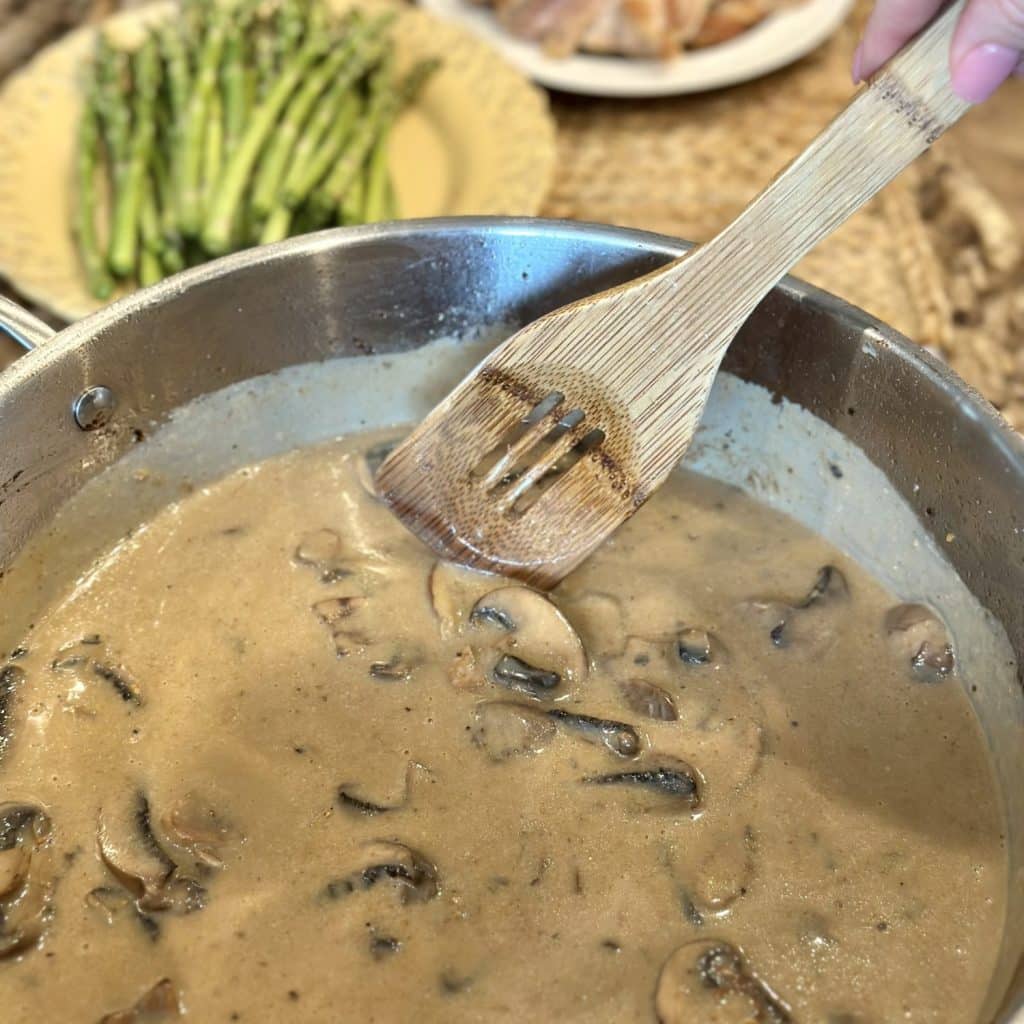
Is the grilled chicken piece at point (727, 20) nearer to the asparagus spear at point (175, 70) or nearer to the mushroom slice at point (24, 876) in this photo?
the asparagus spear at point (175, 70)

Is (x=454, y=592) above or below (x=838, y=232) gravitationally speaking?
below

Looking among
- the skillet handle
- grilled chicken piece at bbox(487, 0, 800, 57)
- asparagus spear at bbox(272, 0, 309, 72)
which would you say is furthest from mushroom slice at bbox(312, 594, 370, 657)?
grilled chicken piece at bbox(487, 0, 800, 57)

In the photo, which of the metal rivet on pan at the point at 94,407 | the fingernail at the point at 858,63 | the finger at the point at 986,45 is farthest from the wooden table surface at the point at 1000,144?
the metal rivet on pan at the point at 94,407

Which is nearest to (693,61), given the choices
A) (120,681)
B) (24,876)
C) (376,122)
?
(376,122)

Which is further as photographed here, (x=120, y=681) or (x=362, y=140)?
(x=362, y=140)

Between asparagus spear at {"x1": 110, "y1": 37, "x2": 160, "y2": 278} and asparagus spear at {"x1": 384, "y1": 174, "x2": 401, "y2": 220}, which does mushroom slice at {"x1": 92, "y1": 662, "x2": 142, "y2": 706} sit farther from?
asparagus spear at {"x1": 384, "y1": 174, "x2": 401, "y2": 220}

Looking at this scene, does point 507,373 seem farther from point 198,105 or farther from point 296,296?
point 198,105

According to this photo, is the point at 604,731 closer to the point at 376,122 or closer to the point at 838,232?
the point at 838,232
